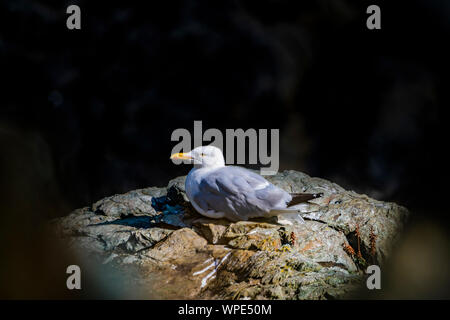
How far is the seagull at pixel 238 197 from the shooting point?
2914mm

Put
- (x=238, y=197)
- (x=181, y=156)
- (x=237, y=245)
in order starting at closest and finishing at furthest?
(x=237, y=245) < (x=238, y=197) < (x=181, y=156)

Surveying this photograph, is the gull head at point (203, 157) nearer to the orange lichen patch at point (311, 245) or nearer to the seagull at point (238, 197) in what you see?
the seagull at point (238, 197)

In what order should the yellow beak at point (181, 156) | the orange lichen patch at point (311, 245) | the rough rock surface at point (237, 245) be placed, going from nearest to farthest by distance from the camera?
1. the rough rock surface at point (237, 245)
2. the orange lichen patch at point (311, 245)
3. the yellow beak at point (181, 156)

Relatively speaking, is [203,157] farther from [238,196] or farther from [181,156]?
[238,196]

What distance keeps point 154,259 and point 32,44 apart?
204 centimetres

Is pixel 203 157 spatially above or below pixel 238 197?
above

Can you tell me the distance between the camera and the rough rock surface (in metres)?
2.25

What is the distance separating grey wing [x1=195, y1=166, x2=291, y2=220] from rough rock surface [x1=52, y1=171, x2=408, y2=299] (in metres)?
0.11

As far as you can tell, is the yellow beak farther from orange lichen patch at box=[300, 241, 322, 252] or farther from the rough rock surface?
orange lichen patch at box=[300, 241, 322, 252]

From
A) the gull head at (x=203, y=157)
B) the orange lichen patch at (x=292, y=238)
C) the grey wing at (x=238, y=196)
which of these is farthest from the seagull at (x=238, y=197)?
the orange lichen patch at (x=292, y=238)

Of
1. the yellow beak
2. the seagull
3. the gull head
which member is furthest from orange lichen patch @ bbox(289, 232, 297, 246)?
the yellow beak

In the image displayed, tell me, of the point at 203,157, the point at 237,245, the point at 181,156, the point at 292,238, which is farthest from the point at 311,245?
the point at 181,156

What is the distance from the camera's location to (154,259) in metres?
2.55

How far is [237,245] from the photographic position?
Result: 8.67 feet
